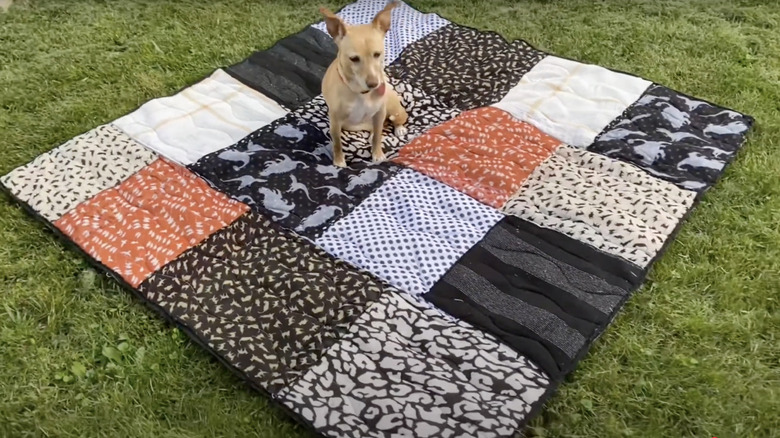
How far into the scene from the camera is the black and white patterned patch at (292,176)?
199cm

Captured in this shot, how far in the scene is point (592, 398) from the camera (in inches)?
60.2

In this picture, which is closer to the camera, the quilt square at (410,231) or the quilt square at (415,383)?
the quilt square at (415,383)

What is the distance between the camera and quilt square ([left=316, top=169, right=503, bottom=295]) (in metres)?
1.80

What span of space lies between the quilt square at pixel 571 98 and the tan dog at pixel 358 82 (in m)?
0.50

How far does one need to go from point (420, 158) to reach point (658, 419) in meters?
1.08

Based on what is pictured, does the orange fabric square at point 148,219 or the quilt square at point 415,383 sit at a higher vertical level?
the quilt square at point 415,383

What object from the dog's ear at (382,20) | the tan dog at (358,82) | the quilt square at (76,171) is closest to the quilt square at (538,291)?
the tan dog at (358,82)

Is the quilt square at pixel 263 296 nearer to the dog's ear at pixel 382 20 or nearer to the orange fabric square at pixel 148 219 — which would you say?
the orange fabric square at pixel 148 219

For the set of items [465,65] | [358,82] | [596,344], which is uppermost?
[358,82]

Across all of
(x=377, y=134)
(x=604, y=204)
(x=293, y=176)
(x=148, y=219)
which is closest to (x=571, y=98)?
(x=604, y=204)

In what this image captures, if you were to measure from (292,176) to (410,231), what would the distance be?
0.46 metres

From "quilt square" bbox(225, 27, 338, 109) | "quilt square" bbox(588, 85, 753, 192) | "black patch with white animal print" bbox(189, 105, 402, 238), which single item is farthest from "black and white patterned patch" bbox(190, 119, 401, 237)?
"quilt square" bbox(588, 85, 753, 192)

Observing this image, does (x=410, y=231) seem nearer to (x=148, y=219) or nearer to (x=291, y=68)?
(x=148, y=219)

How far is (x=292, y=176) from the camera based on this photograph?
2107 millimetres
